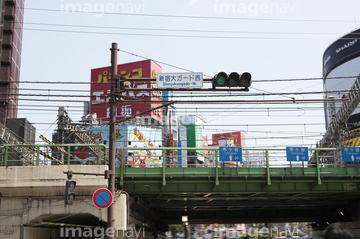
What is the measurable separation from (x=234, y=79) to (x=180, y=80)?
7.81 ft

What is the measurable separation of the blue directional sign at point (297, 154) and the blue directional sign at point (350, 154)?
2503 mm

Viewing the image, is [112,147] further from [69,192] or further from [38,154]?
[38,154]

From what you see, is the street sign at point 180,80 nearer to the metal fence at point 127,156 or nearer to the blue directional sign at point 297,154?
the metal fence at point 127,156

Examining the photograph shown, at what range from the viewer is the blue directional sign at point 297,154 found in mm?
25959

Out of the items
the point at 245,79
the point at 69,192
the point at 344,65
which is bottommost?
the point at 69,192

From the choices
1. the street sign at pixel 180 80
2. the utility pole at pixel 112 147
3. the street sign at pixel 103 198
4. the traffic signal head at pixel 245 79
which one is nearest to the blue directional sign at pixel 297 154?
the traffic signal head at pixel 245 79

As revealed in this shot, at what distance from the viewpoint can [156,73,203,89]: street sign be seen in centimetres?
1673

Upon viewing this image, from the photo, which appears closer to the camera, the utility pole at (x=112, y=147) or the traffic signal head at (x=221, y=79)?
the traffic signal head at (x=221, y=79)

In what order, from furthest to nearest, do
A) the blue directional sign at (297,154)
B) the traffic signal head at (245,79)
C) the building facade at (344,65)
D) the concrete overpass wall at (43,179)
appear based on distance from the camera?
the building facade at (344,65) → the blue directional sign at (297,154) → the concrete overpass wall at (43,179) → the traffic signal head at (245,79)

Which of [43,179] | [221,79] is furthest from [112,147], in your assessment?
[43,179]

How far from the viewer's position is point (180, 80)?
55.2ft

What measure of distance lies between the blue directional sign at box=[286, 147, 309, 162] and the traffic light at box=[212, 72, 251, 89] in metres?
11.6

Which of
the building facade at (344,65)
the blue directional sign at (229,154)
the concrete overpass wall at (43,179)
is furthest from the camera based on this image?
the building facade at (344,65)

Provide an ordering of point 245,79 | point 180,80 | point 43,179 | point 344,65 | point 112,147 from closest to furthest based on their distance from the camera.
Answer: point 245,79 → point 112,147 → point 180,80 → point 43,179 → point 344,65
